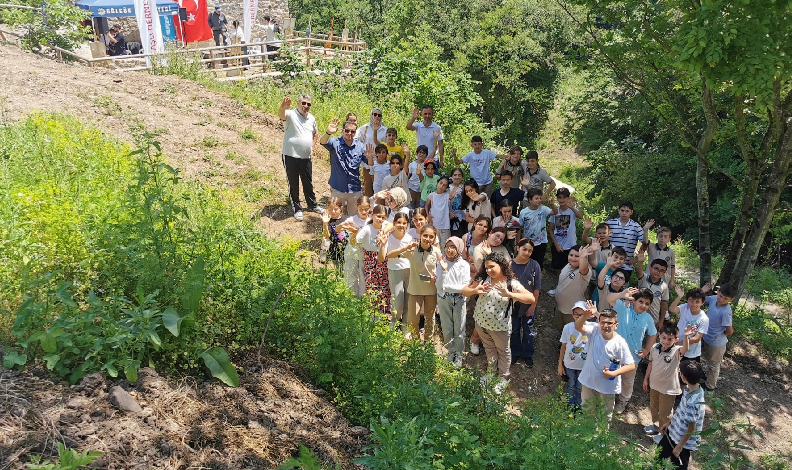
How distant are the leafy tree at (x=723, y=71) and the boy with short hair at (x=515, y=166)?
234 centimetres

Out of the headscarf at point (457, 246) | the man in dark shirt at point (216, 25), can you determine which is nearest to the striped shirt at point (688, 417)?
the headscarf at point (457, 246)

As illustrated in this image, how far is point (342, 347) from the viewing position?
4.80 metres

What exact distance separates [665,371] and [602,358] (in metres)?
0.86

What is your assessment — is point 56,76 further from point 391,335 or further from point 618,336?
point 618,336

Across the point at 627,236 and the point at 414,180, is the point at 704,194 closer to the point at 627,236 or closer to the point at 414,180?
the point at 627,236

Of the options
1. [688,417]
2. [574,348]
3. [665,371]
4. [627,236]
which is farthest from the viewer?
[627,236]

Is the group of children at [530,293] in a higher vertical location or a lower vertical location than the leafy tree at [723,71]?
lower

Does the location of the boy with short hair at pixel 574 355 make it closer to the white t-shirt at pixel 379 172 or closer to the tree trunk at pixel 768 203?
the white t-shirt at pixel 379 172

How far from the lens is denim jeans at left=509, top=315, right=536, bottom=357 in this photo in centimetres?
726

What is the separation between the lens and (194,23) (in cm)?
1880

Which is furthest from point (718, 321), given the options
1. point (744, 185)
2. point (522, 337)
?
point (744, 185)

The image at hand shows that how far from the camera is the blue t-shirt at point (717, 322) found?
736 cm

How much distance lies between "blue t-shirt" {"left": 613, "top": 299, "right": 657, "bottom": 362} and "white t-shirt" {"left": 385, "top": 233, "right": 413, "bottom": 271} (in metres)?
2.46

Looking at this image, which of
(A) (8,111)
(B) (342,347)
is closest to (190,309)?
(B) (342,347)
